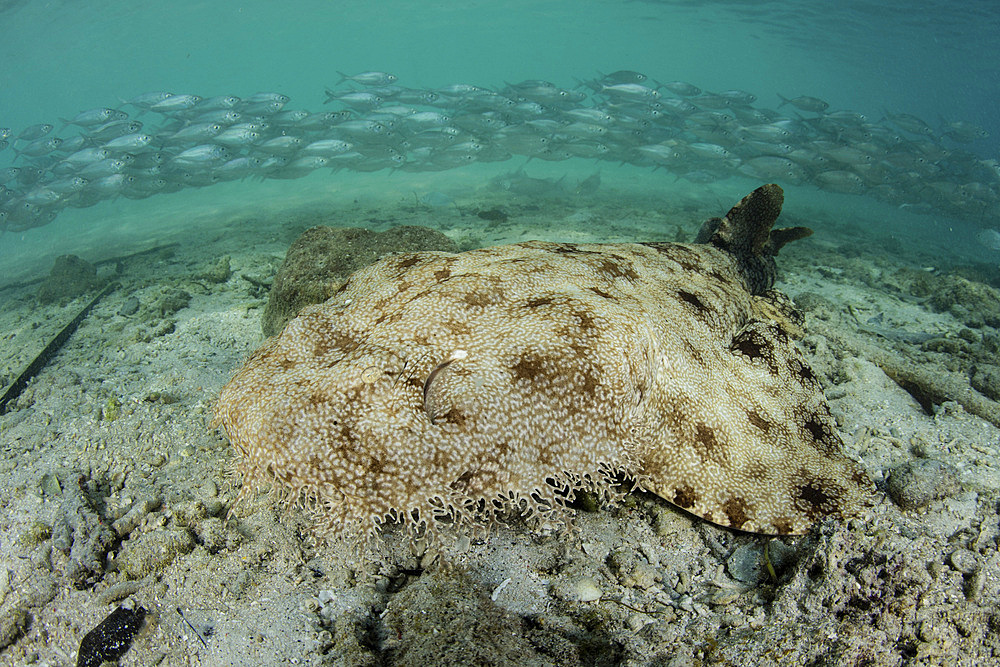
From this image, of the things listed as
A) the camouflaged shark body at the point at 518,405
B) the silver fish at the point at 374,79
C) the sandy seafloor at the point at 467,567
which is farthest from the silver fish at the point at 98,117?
the camouflaged shark body at the point at 518,405

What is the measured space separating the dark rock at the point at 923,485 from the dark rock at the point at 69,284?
1115 centimetres

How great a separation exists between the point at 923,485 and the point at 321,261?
524 cm

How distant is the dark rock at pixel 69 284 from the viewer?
785 cm

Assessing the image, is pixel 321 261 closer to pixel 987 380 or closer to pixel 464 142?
pixel 987 380

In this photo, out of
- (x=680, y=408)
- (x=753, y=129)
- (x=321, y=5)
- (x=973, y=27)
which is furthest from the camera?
(x=321, y=5)

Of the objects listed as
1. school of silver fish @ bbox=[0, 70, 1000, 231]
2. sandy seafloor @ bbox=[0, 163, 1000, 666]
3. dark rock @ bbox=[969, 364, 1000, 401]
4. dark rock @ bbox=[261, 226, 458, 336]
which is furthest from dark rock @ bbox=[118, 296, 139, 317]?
school of silver fish @ bbox=[0, 70, 1000, 231]

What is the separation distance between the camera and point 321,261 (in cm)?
480

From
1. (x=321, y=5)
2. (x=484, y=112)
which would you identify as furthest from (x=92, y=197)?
(x=321, y=5)

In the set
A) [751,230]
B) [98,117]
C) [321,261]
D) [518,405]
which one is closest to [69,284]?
[321,261]

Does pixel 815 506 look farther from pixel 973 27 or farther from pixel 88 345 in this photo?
pixel 973 27

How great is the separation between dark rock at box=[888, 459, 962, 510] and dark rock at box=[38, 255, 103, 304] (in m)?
11.1

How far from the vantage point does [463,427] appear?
194 centimetres

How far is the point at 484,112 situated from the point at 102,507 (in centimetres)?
2047

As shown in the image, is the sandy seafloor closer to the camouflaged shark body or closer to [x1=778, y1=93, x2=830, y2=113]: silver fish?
the camouflaged shark body
